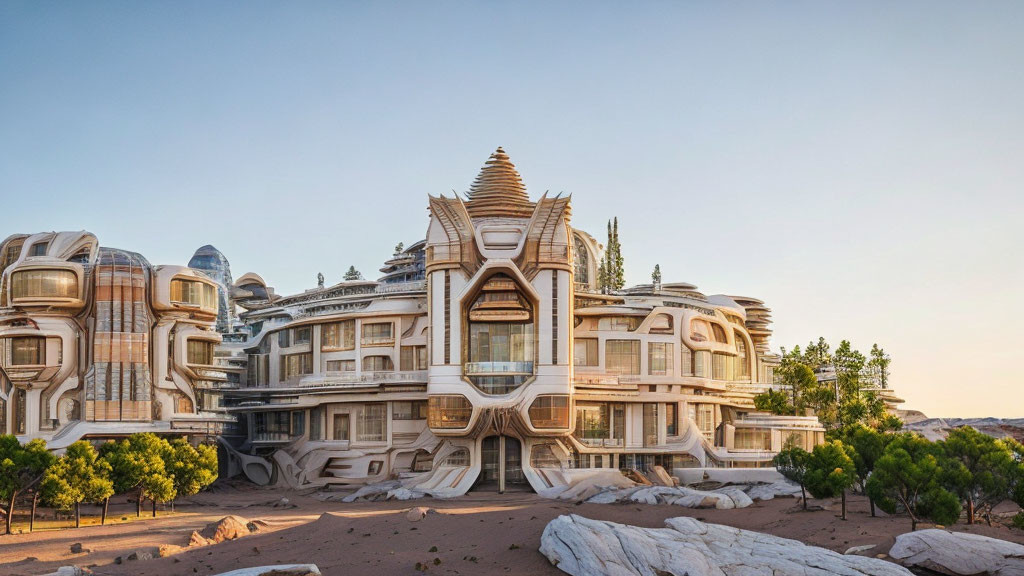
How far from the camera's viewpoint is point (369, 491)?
66.8 m

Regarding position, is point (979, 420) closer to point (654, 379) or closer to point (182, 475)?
point (654, 379)

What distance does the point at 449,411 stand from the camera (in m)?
68.4

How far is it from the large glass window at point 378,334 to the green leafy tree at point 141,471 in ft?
76.3

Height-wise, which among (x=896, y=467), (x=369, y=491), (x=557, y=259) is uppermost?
(x=557, y=259)

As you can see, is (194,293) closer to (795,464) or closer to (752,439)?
(752,439)

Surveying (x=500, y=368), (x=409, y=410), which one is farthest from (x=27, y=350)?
(x=500, y=368)

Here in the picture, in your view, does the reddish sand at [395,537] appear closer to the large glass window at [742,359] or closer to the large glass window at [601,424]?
the large glass window at [601,424]

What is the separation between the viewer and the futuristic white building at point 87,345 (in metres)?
68.4

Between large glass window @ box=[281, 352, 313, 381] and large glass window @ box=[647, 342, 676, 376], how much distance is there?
92.3 feet

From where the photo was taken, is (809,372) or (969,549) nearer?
(969,549)

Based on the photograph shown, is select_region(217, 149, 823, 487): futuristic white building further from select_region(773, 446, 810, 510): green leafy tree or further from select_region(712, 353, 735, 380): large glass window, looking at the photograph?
select_region(773, 446, 810, 510): green leafy tree

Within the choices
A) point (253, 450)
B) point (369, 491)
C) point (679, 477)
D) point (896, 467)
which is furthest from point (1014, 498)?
point (253, 450)

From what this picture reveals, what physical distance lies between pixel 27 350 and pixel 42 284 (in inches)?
188

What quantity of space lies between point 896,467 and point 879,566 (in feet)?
25.8
